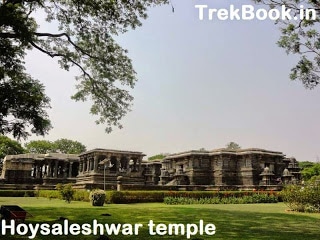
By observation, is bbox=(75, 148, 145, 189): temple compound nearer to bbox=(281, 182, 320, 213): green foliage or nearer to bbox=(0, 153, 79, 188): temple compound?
bbox=(0, 153, 79, 188): temple compound

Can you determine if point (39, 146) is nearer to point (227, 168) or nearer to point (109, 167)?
point (109, 167)

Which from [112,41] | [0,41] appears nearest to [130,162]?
[112,41]

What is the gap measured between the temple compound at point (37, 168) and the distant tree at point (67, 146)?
24111 mm

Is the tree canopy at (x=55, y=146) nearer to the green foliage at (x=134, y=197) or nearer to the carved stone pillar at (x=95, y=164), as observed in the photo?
the carved stone pillar at (x=95, y=164)

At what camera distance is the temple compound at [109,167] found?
3934cm

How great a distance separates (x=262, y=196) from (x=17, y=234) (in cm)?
2551

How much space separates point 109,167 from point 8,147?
109ft

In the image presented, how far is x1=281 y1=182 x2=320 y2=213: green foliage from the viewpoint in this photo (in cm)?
1898

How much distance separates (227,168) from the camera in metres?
45.2

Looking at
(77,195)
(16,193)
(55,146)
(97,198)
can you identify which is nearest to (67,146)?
(55,146)

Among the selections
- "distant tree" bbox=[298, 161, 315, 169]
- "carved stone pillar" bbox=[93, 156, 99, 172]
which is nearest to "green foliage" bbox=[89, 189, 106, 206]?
"carved stone pillar" bbox=[93, 156, 99, 172]

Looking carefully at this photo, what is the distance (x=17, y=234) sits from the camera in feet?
29.7

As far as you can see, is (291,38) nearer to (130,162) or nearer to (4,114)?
(4,114)

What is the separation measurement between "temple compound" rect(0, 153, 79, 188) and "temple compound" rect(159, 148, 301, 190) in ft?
52.4
